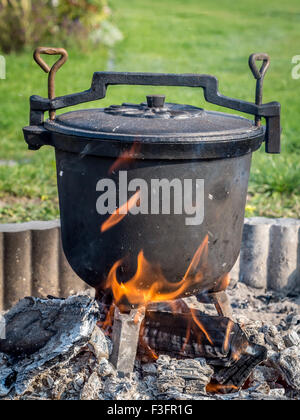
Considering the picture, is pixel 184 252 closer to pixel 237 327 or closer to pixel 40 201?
pixel 237 327

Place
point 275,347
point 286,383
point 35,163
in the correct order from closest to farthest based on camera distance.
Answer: point 286,383 → point 275,347 → point 35,163

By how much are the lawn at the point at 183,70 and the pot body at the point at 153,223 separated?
162 centimetres

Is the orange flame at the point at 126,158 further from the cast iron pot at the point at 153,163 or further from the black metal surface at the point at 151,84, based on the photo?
the black metal surface at the point at 151,84

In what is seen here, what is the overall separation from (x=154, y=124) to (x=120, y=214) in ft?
1.11

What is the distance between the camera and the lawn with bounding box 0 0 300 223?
4340 millimetres

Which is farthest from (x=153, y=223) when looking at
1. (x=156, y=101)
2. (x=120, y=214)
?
(x=156, y=101)

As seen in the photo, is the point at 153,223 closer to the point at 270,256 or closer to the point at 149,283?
the point at 149,283

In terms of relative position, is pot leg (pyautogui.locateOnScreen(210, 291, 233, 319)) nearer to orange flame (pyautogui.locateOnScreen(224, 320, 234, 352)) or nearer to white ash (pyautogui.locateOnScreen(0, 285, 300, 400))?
orange flame (pyautogui.locateOnScreen(224, 320, 234, 352))

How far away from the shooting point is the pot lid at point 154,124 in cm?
207

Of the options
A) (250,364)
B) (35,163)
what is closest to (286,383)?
(250,364)

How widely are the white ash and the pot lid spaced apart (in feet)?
2.41

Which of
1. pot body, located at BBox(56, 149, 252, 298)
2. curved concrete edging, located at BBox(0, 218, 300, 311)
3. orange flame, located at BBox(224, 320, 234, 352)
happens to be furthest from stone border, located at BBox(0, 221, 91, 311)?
orange flame, located at BBox(224, 320, 234, 352)

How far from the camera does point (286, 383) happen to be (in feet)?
7.89

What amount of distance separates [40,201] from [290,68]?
262 inches
